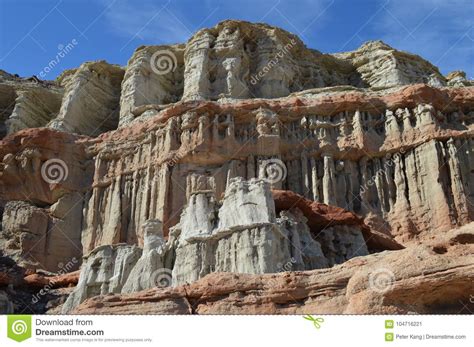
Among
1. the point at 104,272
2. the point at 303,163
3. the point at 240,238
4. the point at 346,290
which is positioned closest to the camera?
the point at 346,290

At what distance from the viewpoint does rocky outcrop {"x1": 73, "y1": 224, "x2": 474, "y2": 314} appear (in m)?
13.1

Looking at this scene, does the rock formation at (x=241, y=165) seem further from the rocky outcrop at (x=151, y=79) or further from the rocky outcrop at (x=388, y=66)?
the rocky outcrop at (x=388, y=66)

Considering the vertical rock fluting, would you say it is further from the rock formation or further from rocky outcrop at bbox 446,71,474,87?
rocky outcrop at bbox 446,71,474,87

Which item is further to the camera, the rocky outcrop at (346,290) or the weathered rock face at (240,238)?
the weathered rock face at (240,238)

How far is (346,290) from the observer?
566 inches

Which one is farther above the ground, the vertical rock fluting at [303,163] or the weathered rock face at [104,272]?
the vertical rock fluting at [303,163]

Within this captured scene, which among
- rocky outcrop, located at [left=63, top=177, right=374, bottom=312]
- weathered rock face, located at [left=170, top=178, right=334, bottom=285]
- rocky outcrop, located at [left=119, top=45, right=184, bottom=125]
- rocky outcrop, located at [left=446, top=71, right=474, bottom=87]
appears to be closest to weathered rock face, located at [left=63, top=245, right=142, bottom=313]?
rocky outcrop, located at [left=63, top=177, right=374, bottom=312]

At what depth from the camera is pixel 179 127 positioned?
124 feet

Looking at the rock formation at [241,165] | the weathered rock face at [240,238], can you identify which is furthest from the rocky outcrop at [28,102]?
the weathered rock face at [240,238]

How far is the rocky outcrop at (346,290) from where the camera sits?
42.9ft

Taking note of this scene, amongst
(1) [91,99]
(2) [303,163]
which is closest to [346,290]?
(2) [303,163]

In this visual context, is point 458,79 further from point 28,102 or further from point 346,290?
point 346,290
